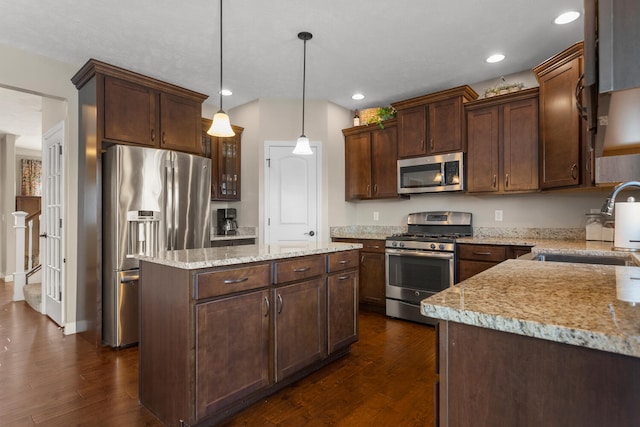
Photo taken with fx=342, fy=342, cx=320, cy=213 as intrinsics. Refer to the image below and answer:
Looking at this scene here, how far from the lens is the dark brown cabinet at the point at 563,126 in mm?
2561

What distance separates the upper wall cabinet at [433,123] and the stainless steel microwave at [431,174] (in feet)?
0.26

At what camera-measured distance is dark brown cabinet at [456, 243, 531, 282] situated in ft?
10.1

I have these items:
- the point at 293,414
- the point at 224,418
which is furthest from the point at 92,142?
the point at 293,414

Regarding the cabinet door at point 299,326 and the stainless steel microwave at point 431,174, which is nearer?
the cabinet door at point 299,326

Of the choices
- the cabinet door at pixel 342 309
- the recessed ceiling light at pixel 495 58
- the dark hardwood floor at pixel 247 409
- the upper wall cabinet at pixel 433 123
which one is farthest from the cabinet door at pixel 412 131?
the dark hardwood floor at pixel 247 409

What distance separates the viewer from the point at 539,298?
2.98 ft

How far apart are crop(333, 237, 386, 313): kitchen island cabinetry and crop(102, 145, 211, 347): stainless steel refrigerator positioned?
81.6 inches

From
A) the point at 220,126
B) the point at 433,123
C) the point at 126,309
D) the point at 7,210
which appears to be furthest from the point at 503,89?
the point at 7,210

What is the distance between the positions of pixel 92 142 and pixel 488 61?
3.83 meters

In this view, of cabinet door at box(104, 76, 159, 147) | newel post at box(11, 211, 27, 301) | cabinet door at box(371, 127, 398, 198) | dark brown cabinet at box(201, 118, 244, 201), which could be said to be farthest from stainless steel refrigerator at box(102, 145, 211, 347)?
newel post at box(11, 211, 27, 301)

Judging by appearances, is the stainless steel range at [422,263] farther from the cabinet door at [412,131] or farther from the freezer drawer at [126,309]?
the freezer drawer at [126,309]

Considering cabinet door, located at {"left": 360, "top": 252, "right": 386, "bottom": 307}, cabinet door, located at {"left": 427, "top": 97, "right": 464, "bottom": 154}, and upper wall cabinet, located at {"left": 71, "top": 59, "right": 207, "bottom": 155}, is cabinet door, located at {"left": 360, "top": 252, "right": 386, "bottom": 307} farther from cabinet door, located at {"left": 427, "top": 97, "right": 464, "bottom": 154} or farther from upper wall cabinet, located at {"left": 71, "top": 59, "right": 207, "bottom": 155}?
upper wall cabinet, located at {"left": 71, "top": 59, "right": 207, "bottom": 155}

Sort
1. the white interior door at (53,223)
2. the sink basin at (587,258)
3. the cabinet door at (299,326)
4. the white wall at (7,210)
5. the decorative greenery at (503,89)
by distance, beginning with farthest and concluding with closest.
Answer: the white wall at (7,210)
the white interior door at (53,223)
the decorative greenery at (503,89)
the sink basin at (587,258)
the cabinet door at (299,326)

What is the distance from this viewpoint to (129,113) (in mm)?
3215
